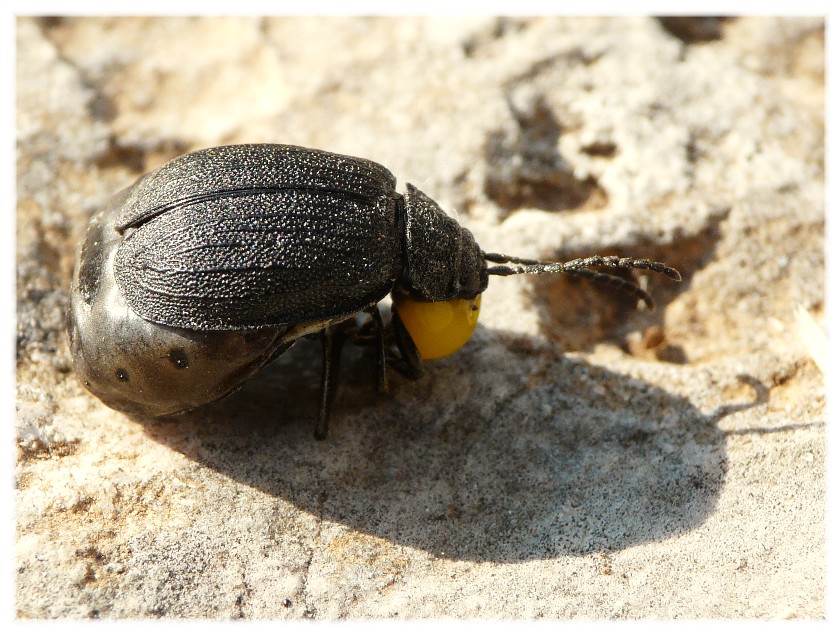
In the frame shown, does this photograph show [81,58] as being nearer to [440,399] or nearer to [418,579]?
[440,399]

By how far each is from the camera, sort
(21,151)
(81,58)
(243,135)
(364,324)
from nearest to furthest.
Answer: (364,324)
(21,151)
(243,135)
(81,58)

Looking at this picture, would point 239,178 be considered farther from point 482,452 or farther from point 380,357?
point 482,452

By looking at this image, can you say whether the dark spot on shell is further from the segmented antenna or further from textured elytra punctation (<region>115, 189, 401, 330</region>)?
the segmented antenna

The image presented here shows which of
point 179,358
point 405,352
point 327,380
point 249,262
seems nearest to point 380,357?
point 405,352

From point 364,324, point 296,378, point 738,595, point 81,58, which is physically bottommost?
point 738,595

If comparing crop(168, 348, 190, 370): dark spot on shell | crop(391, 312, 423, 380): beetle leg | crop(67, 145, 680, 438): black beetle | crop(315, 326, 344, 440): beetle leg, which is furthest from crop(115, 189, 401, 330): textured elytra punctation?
crop(391, 312, 423, 380): beetle leg

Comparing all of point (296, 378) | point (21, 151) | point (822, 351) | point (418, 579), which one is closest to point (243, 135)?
point (21, 151)

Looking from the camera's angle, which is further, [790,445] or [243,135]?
[243,135]

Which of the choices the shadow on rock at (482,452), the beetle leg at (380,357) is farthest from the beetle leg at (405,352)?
the shadow on rock at (482,452)
